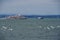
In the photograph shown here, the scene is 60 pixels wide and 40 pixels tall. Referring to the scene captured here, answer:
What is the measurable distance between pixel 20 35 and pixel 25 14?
29cm

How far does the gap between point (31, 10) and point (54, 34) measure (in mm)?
443

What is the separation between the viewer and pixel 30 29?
127 inches

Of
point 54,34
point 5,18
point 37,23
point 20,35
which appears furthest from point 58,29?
point 5,18

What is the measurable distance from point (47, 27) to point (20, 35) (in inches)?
14.8

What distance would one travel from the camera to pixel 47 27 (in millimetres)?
3227

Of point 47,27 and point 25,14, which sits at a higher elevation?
point 25,14

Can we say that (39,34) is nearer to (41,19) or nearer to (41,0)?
(41,19)

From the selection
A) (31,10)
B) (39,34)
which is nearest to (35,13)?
(31,10)

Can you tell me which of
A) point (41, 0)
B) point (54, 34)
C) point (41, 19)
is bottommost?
point (54, 34)

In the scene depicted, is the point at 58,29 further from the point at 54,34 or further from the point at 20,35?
the point at 20,35

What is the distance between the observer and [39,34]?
3.21 metres

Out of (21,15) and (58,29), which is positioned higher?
(21,15)

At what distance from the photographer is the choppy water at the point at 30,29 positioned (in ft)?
10.5

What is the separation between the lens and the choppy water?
3.21 metres
